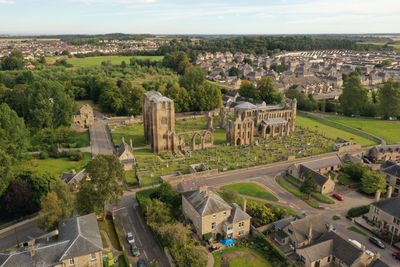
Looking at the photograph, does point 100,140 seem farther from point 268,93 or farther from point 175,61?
point 175,61

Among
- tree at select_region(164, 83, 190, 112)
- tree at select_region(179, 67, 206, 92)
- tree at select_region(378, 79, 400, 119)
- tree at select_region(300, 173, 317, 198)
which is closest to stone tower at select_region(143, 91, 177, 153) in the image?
tree at select_region(164, 83, 190, 112)

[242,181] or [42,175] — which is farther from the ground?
[42,175]

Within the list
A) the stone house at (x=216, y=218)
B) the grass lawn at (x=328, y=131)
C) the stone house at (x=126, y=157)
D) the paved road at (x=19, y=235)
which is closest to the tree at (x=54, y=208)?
the paved road at (x=19, y=235)

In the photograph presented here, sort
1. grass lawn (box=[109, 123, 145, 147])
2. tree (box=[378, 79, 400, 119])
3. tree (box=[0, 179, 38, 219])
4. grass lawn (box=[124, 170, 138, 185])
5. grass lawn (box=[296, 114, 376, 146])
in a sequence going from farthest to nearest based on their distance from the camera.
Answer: tree (box=[378, 79, 400, 119]) → grass lawn (box=[296, 114, 376, 146]) → grass lawn (box=[109, 123, 145, 147]) → grass lawn (box=[124, 170, 138, 185]) → tree (box=[0, 179, 38, 219])

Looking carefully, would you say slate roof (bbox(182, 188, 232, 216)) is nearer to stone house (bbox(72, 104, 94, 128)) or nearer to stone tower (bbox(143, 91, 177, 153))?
stone tower (bbox(143, 91, 177, 153))

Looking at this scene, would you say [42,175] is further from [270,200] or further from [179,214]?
[270,200]

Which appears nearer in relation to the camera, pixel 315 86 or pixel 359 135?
pixel 359 135

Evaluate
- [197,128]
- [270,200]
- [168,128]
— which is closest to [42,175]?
[168,128]
